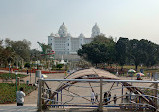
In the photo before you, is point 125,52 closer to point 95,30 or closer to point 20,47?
point 20,47

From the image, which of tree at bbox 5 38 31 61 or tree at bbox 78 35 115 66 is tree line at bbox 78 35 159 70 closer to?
tree at bbox 78 35 115 66

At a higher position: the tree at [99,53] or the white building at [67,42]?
the white building at [67,42]

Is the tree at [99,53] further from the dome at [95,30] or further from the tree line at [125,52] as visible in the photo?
the dome at [95,30]

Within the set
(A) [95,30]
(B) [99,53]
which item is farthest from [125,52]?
(A) [95,30]

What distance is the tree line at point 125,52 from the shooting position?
40344mm

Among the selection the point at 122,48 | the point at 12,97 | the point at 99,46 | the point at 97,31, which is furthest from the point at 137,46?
the point at 97,31

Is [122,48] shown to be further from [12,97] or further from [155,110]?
[155,110]

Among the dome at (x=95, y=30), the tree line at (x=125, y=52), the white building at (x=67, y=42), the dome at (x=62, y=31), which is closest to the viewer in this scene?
the tree line at (x=125, y=52)

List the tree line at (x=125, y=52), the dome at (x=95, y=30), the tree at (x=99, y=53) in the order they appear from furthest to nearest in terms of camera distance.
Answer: the dome at (x=95, y=30)
the tree at (x=99, y=53)
the tree line at (x=125, y=52)

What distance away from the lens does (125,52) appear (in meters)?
40.0

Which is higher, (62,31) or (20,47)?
(62,31)

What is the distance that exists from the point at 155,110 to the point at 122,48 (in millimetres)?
36282

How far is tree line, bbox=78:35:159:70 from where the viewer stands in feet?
132

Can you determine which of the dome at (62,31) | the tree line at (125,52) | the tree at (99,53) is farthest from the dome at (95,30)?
the tree line at (125,52)
